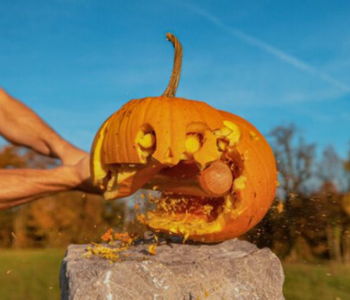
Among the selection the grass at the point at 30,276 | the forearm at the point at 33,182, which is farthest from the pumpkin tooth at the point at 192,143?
the grass at the point at 30,276

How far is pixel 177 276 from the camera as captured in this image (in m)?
2.70

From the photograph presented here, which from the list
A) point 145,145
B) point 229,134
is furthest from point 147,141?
point 229,134

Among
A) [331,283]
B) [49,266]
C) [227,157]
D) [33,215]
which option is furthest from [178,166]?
[33,215]

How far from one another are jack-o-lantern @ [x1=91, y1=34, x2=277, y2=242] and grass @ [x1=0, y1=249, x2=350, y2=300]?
7.70 feet

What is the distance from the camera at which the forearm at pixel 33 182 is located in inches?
98.6

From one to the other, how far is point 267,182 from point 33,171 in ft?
4.23

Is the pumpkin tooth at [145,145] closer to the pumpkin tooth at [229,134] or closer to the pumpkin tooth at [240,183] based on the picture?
the pumpkin tooth at [229,134]

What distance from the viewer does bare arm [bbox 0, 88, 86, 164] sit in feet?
9.44

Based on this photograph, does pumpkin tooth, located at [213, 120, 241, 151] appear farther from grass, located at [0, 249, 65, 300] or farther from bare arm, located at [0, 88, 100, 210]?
grass, located at [0, 249, 65, 300]

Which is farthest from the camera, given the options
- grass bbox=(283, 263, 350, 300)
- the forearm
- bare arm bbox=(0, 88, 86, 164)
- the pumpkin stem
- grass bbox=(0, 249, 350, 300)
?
grass bbox=(0, 249, 350, 300)

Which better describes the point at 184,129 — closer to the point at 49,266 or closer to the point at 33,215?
the point at 49,266

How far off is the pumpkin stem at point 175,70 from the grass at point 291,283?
2770 millimetres

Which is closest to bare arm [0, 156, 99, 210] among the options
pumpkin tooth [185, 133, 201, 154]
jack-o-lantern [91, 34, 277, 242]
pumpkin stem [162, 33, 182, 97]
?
jack-o-lantern [91, 34, 277, 242]

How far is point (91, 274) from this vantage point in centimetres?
266
